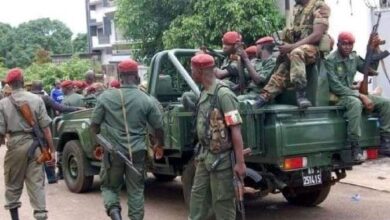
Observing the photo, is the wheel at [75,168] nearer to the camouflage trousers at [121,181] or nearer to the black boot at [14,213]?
the black boot at [14,213]

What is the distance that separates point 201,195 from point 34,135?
2.28m

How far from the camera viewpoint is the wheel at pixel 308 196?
7.21 meters

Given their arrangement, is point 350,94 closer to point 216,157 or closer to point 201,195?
point 216,157

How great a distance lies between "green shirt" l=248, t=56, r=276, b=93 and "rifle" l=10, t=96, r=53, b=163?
227cm

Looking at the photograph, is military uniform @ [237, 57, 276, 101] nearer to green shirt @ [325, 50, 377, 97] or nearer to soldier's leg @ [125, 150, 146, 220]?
green shirt @ [325, 50, 377, 97]

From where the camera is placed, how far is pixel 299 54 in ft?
19.7

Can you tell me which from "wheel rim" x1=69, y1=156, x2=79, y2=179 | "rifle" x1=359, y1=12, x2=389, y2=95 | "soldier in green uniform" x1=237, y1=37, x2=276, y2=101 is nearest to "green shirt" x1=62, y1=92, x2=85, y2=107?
"wheel rim" x1=69, y1=156, x2=79, y2=179

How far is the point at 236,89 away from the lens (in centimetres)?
674

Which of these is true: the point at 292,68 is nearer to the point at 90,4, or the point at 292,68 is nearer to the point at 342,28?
the point at 342,28

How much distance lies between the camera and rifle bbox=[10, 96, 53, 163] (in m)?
Result: 6.43

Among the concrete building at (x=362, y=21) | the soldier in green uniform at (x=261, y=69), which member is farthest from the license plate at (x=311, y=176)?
the concrete building at (x=362, y=21)

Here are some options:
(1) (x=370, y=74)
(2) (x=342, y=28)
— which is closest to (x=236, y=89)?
(1) (x=370, y=74)

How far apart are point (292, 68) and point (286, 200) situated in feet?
8.37

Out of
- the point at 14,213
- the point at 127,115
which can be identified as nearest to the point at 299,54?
the point at 127,115
